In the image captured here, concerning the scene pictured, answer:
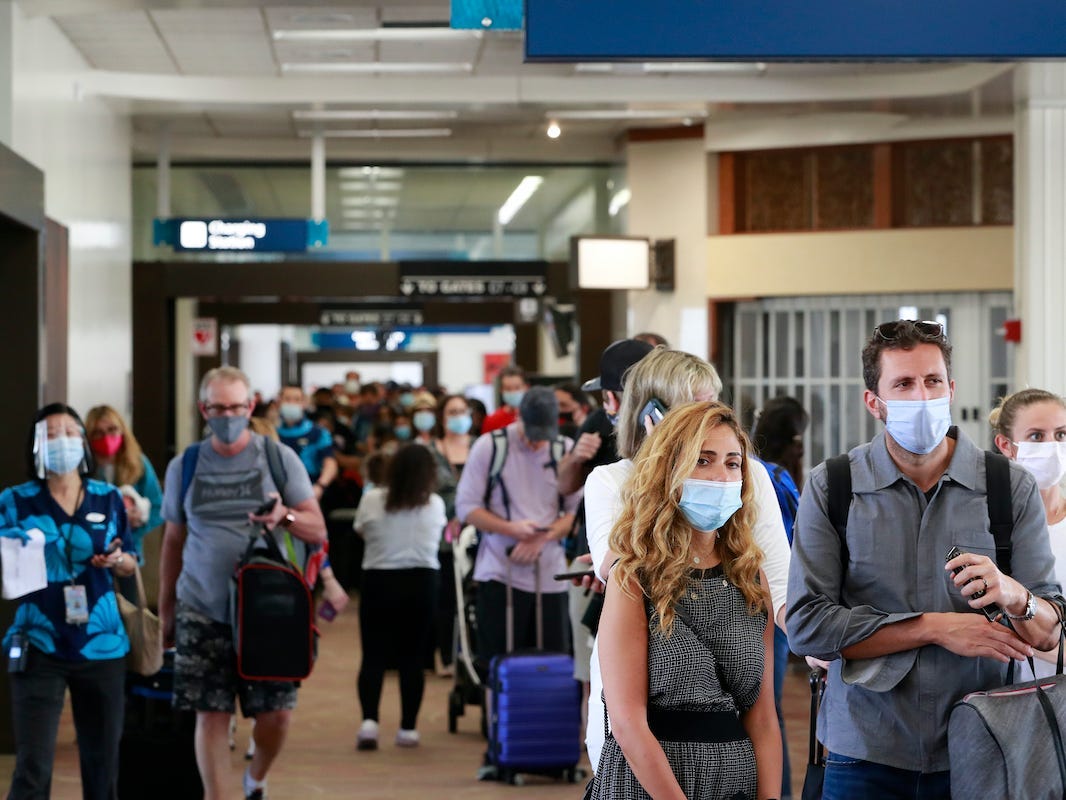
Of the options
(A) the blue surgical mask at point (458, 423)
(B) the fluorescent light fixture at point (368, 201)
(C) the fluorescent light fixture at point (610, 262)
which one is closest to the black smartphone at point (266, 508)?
(A) the blue surgical mask at point (458, 423)

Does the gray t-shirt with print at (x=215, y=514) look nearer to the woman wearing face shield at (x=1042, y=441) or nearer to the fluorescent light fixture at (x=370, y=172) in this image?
the woman wearing face shield at (x=1042, y=441)

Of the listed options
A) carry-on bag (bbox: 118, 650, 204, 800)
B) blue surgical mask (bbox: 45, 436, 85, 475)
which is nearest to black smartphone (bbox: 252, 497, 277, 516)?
blue surgical mask (bbox: 45, 436, 85, 475)

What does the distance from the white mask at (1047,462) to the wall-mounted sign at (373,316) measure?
1760 centimetres

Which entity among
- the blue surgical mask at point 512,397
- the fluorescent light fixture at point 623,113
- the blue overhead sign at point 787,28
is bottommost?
the blue surgical mask at point 512,397

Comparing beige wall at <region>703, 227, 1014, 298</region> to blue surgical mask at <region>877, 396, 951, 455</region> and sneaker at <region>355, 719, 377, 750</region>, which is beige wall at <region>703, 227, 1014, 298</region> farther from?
blue surgical mask at <region>877, 396, 951, 455</region>

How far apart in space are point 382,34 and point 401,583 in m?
4.35

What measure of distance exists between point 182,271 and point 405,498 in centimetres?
764

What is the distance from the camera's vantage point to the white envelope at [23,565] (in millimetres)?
5070

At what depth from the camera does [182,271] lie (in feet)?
48.9

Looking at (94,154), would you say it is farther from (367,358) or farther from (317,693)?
(367,358)

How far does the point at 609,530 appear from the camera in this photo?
3447 millimetres

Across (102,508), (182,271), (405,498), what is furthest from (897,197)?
(102,508)

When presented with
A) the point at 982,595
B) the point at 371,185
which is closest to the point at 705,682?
the point at 982,595

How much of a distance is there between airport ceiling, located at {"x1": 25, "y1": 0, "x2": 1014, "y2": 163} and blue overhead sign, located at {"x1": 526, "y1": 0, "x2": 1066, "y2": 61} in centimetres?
551
